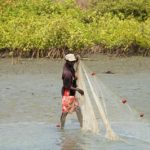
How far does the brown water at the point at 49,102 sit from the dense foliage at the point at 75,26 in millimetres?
700

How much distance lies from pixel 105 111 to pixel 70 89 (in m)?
0.71

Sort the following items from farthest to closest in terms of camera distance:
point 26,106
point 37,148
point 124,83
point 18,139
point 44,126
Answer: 1. point 124,83
2. point 26,106
3. point 44,126
4. point 18,139
5. point 37,148

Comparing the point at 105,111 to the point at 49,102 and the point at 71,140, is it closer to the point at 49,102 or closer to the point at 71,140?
the point at 71,140

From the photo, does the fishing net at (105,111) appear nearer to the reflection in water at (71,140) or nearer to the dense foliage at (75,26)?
the reflection in water at (71,140)

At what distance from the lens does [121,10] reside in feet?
84.5

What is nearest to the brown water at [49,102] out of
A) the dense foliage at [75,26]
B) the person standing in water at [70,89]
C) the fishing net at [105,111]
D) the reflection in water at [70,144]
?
the reflection in water at [70,144]

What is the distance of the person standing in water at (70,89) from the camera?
10922mm

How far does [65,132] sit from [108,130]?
1228mm

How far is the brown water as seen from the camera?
10523mm

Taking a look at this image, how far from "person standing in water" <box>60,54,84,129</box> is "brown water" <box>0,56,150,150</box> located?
414 millimetres

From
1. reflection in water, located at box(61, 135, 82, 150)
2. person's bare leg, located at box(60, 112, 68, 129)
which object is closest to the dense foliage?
person's bare leg, located at box(60, 112, 68, 129)

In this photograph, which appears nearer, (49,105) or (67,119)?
(67,119)

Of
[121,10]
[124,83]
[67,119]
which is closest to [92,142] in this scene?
[67,119]

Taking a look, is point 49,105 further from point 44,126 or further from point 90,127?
point 90,127
